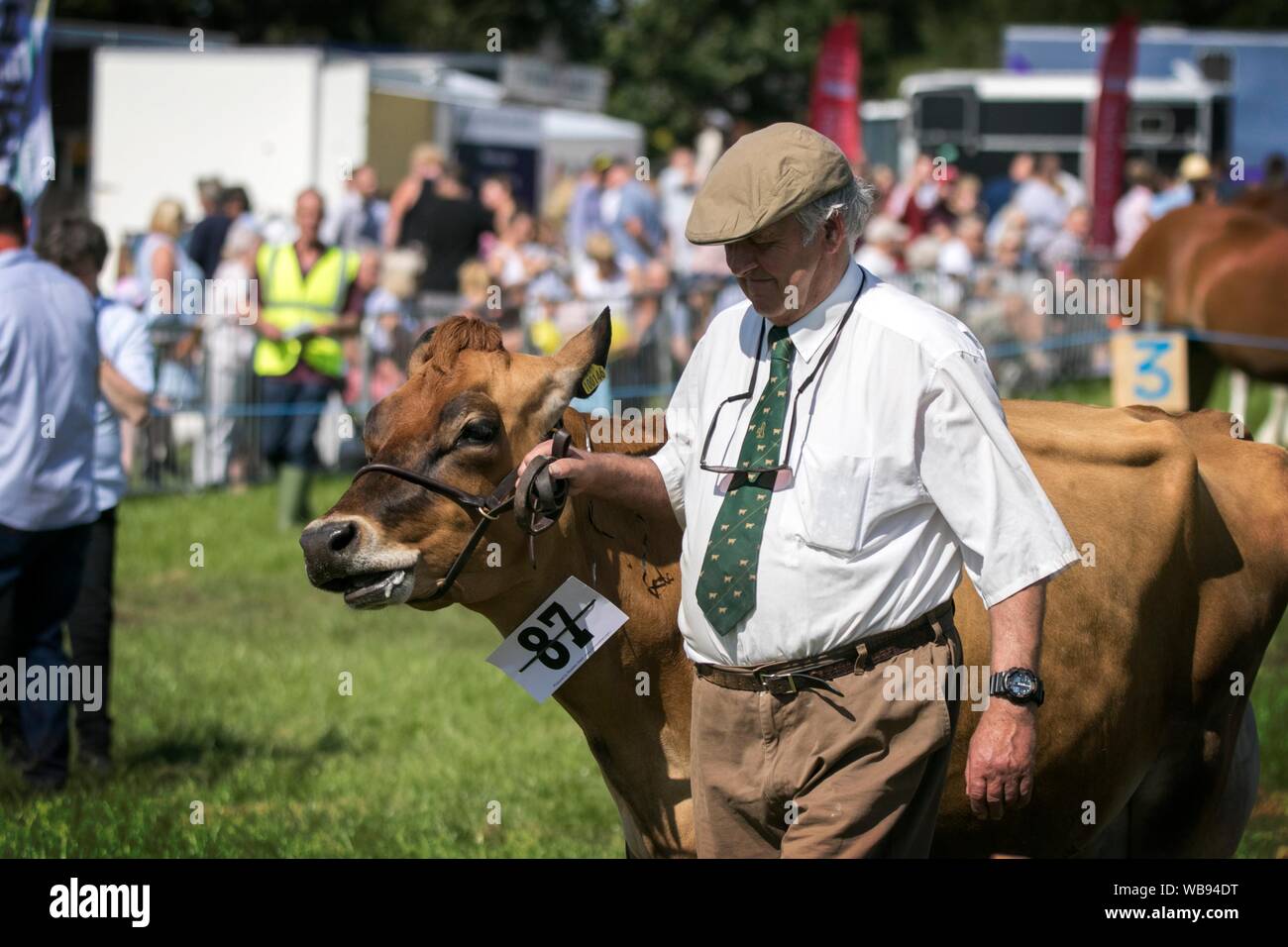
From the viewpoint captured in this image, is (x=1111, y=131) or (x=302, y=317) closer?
(x=302, y=317)

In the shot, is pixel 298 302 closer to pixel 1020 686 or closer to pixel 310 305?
pixel 310 305

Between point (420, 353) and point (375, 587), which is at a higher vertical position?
point (420, 353)

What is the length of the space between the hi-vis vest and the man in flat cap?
10.9m

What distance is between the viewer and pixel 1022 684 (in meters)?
3.87

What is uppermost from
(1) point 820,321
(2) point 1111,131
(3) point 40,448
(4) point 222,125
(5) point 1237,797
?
(2) point 1111,131

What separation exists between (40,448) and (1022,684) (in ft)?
16.2

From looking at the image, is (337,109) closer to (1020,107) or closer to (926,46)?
(1020,107)

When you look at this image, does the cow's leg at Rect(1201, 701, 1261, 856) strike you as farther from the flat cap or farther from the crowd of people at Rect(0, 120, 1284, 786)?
the crowd of people at Rect(0, 120, 1284, 786)

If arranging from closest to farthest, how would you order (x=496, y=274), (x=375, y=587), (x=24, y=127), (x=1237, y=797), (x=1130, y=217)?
(x=375, y=587) → (x=1237, y=797) → (x=24, y=127) → (x=496, y=274) → (x=1130, y=217)

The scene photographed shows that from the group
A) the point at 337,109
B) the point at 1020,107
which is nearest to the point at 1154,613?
the point at 337,109

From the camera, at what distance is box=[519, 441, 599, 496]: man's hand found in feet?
14.3

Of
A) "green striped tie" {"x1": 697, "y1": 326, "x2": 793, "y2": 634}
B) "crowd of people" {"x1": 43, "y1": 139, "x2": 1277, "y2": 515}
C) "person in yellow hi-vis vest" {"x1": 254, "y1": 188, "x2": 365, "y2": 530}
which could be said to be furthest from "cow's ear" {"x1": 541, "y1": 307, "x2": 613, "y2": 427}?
"person in yellow hi-vis vest" {"x1": 254, "y1": 188, "x2": 365, "y2": 530}

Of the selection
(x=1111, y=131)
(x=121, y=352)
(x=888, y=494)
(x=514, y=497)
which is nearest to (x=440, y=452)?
(x=514, y=497)
